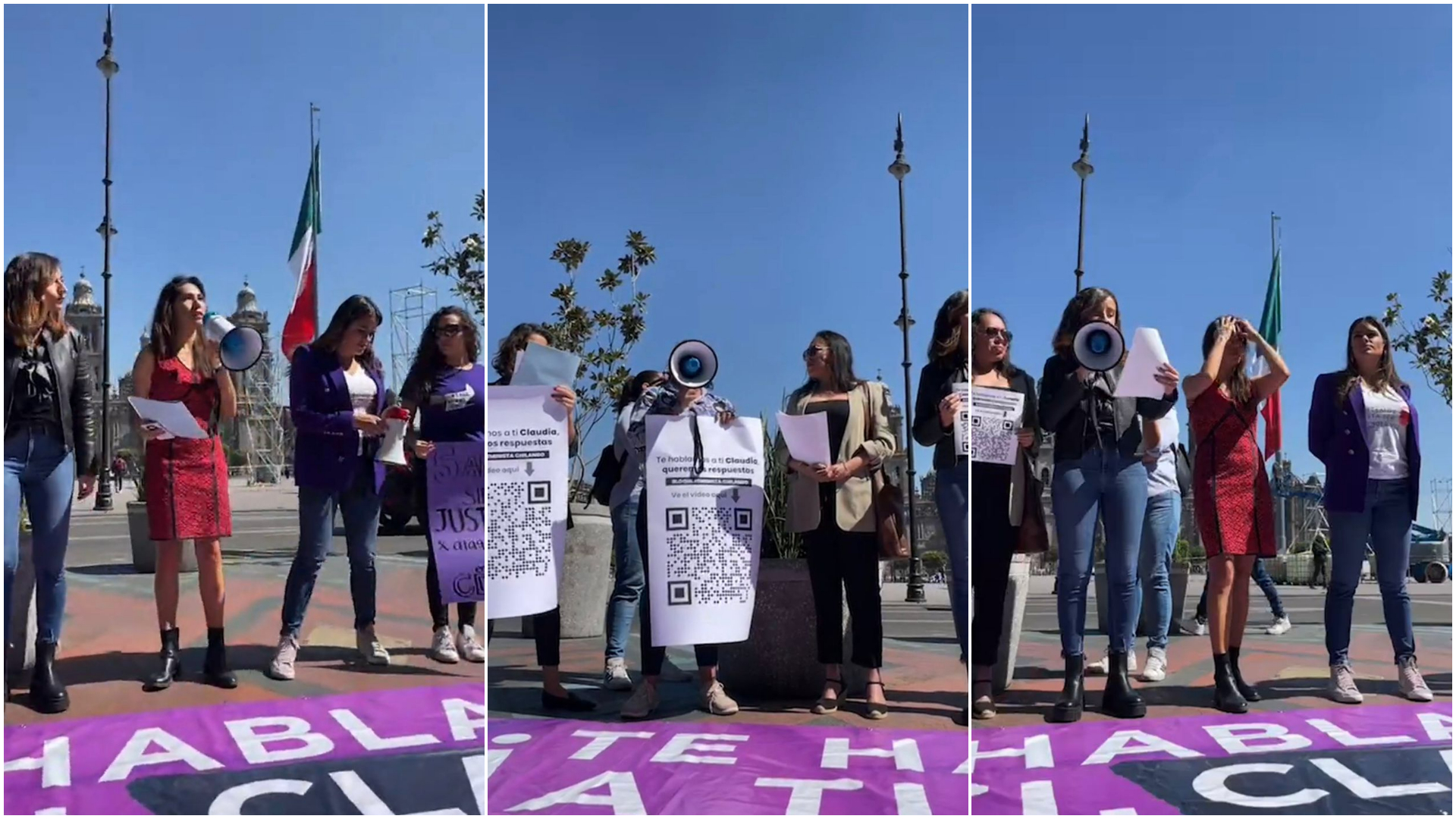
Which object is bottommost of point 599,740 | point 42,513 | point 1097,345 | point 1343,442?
point 599,740

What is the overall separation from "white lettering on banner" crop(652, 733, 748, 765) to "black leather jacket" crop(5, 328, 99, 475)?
1.84 meters

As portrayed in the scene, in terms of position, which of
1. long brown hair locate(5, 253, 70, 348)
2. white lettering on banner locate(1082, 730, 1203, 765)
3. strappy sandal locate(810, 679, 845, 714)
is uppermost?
long brown hair locate(5, 253, 70, 348)

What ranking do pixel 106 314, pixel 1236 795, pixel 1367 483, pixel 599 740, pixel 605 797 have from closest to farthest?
pixel 1236 795
pixel 605 797
pixel 106 314
pixel 599 740
pixel 1367 483

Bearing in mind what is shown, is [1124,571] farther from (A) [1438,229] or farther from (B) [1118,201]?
(A) [1438,229]

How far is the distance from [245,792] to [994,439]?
2275 millimetres

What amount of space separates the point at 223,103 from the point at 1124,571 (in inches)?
117

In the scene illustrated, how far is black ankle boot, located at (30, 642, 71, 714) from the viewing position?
11.6ft

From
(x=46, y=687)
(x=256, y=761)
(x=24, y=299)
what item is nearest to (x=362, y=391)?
(x=24, y=299)

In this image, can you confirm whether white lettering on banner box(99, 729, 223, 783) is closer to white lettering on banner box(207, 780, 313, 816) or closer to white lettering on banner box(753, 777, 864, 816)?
white lettering on banner box(207, 780, 313, 816)

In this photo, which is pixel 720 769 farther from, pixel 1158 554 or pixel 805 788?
pixel 1158 554

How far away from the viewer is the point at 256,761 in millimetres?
3490

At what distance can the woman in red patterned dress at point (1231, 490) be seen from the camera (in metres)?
3.58

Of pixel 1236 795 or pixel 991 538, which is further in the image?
pixel 991 538

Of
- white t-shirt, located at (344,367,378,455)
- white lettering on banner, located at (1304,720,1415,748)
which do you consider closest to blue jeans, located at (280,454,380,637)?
white t-shirt, located at (344,367,378,455)
